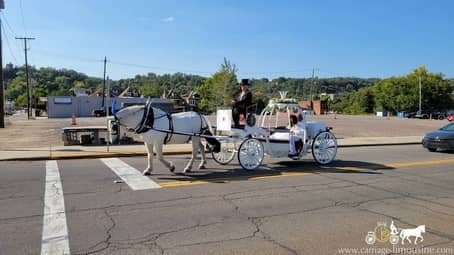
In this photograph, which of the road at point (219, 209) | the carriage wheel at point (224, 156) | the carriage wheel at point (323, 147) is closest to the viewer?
the road at point (219, 209)

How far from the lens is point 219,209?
731 cm

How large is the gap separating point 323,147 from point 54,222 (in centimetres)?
842

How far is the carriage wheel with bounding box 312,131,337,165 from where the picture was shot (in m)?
12.7

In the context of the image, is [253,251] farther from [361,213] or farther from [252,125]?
[252,125]

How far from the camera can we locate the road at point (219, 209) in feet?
18.4

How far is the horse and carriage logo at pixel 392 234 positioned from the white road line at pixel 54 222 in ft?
13.1

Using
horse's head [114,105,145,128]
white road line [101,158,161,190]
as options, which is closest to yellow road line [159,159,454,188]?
white road line [101,158,161,190]

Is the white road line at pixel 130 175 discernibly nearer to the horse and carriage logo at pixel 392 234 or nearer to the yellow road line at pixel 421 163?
the horse and carriage logo at pixel 392 234

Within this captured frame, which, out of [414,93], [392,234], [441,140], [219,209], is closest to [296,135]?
[219,209]

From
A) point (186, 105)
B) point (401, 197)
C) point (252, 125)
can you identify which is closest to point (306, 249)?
point (401, 197)

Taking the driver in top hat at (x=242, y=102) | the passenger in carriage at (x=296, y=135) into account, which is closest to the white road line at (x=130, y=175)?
the driver in top hat at (x=242, y=102)

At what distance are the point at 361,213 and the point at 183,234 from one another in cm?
309

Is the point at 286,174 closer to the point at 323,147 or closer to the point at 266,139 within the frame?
the point at 266,139

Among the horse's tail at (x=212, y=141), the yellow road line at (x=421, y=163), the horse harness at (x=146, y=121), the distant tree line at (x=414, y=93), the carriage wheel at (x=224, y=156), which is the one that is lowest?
the yellow road line at (x=421, y=163)
